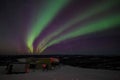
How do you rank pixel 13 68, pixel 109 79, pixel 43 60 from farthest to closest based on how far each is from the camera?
pixel 43 60
pixel 13 68
pixel 109 79

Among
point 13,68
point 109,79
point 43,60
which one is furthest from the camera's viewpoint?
point 43,60

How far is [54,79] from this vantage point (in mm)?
20062

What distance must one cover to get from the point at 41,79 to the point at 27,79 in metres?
1.58

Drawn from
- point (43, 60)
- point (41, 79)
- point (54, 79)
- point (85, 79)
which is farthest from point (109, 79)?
point (43, 60)

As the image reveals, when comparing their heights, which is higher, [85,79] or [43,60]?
[43,60]

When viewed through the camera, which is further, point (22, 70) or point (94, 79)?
point (22, 70)

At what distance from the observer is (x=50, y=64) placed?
33594mm

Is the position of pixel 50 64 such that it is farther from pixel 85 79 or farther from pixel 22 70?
pixel 85 79

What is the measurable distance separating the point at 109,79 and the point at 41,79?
25.4ft

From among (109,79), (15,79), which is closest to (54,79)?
(15,79)

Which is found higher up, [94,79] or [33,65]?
[33,65]

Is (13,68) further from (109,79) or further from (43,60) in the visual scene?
(109,79)

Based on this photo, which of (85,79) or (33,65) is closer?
(85,79)

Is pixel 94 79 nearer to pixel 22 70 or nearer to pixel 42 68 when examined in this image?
pixel 22 70
